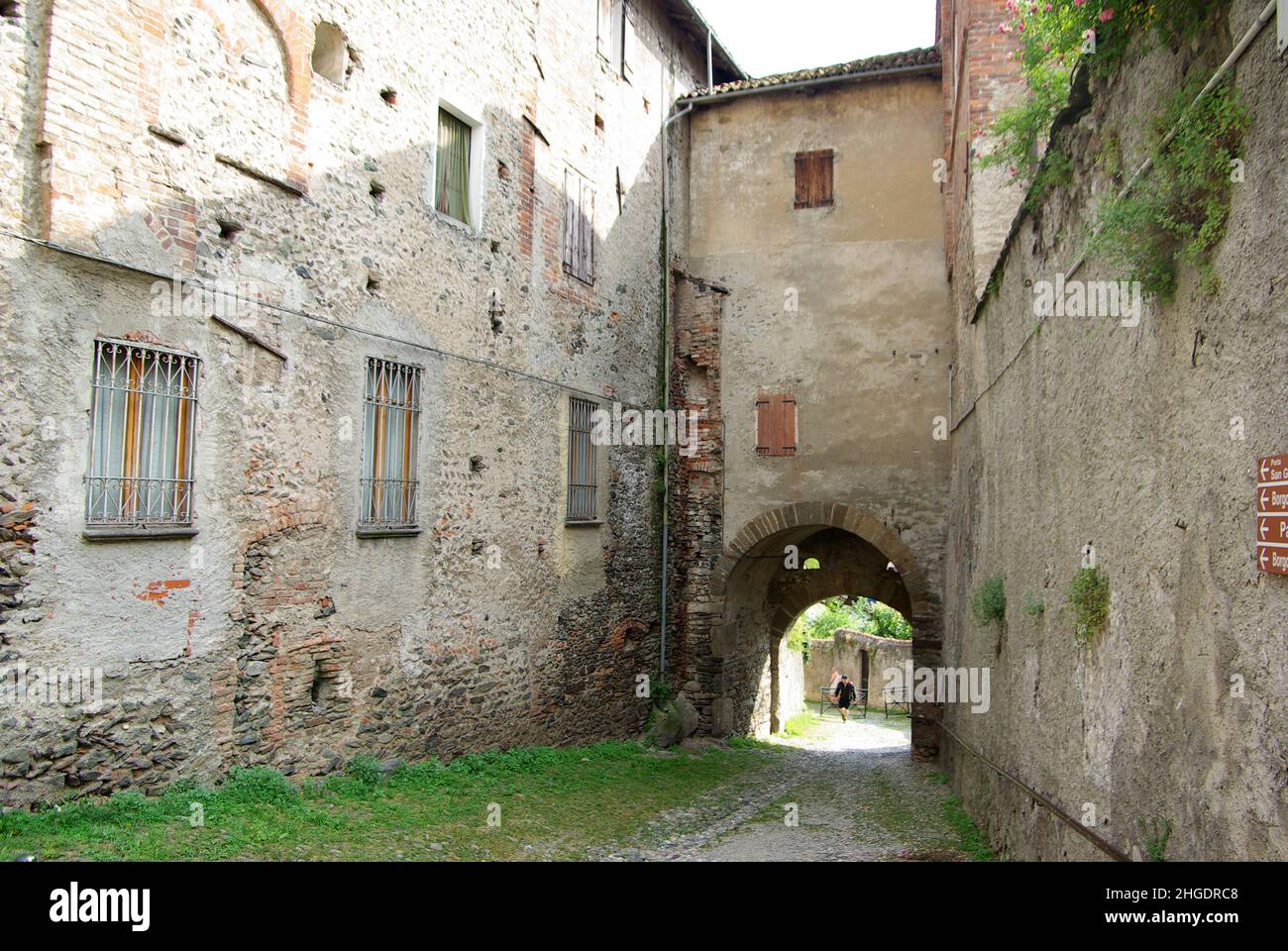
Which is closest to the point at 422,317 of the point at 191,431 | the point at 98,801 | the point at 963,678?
the point at 191,431

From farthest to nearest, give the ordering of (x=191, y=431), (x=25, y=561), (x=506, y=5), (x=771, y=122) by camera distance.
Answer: (x=771, y=122) < (x=506, y=5) < (x=191, y=431) < (x=25, y=561)

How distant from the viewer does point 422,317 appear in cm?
848

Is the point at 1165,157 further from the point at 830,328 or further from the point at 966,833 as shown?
the point at 830,328

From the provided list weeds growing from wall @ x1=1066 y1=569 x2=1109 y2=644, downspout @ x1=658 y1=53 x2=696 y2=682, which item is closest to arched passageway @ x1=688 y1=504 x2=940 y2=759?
downspout @ x1=658 y1=53 x2=696 y2=682

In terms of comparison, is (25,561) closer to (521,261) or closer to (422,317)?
(422,317)

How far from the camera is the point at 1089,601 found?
4539mm

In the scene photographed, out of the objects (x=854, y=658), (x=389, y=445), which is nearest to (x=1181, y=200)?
(x=389, y=445)

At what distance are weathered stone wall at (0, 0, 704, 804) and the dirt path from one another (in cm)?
205

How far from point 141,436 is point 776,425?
28.2ft

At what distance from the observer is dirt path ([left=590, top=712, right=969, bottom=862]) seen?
767 centimetres

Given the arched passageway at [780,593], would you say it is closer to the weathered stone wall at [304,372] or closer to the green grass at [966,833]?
the weathered stone wall at [304,372]

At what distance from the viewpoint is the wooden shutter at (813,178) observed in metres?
13.1

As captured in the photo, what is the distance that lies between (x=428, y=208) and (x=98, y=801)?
17.8 feet

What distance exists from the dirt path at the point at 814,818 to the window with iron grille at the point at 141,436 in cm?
410
